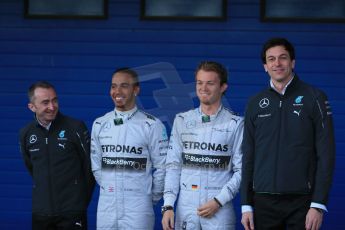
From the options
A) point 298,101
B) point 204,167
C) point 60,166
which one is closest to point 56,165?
point 60,166

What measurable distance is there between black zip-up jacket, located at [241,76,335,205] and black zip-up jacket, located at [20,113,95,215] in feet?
4.68

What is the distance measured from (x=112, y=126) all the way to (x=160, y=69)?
2.13m

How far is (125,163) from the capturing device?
5.66 metres

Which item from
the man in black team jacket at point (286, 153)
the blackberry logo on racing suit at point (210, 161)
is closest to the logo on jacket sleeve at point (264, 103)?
the man in black team jacket at point (286, 153)

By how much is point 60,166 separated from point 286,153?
1854 millimetres

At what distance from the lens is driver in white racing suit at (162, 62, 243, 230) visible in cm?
533

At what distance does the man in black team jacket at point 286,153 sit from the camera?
4.86m

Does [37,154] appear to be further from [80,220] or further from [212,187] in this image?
[212,187]

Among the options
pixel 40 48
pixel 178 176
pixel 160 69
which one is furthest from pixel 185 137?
pixel 40 48

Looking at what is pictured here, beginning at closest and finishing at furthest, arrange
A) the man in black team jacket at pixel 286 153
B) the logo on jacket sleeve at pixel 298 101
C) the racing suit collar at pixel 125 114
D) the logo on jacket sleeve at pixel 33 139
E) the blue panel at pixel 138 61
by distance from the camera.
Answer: the man in black team jacket at pixel 286 153
the logo on jacket sleeve at pixel 298 101
the racing suit collar at pixel 125 114
the logo on jacket sleeve at pixel 33 139
the blue panel at pixel 138 61

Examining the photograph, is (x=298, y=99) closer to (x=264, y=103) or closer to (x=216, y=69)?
(x=264, y=103)

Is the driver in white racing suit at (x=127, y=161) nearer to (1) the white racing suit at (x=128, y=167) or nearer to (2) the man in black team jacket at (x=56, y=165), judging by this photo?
(1) the white racing suit at (x=128, y=167)

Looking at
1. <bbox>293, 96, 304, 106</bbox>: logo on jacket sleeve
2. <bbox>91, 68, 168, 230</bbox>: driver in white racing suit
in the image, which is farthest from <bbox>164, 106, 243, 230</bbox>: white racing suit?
<bbox>293, 96, 304, 106</bbox>: logo on jacket sleeve

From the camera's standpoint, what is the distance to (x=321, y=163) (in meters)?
4.85
